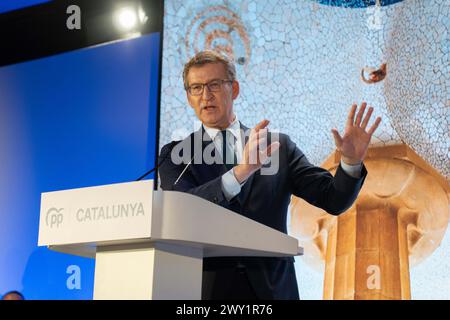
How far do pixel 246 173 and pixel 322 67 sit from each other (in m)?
1.30

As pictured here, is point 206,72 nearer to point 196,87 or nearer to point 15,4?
→ point 196,87

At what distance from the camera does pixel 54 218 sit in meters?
1.83

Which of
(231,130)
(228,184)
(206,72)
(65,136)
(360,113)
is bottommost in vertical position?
(228,184)

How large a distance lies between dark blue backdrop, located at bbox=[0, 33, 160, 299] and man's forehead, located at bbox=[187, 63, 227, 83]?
3.04 feet

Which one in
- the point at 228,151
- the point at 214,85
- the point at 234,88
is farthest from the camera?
the point at 234,88

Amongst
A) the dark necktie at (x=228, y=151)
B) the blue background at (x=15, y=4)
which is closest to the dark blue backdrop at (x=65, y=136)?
the blue background at (x=15, y=4)

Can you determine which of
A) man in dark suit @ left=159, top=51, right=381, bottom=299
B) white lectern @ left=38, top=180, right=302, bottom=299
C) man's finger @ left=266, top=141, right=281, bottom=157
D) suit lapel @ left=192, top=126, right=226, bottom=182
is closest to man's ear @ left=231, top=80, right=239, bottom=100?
man in dark suit @ left=159, top=51, right=381, bottom=299

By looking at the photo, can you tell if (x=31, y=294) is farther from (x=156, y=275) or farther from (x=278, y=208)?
(x=156, y=275)

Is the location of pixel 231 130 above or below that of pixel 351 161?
A: above

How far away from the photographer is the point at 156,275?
1.62 metres

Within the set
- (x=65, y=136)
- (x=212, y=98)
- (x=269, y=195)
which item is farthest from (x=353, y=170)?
(x=65, y=136)

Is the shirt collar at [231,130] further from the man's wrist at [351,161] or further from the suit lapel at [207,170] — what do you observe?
the man's wrist at [351,161]

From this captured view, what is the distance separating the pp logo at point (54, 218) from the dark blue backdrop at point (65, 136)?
1.94m

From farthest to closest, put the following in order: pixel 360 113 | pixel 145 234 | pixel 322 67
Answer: pixel 322 67 < pixel 360 113 < pixel 145 234
